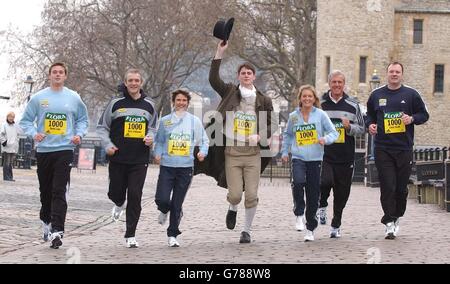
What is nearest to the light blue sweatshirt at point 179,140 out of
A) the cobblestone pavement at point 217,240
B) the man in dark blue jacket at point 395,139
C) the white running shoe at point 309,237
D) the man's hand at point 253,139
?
the man's hand at point 253,139

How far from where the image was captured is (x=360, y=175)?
37781mm

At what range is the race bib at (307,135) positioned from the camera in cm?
1190

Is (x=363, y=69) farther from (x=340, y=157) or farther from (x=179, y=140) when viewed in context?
(x=179, y=140)

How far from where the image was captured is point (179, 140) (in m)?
11.3

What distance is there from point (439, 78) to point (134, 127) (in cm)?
5849

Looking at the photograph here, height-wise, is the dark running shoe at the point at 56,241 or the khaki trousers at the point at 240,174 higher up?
the khaki trousers at the point at 240,174

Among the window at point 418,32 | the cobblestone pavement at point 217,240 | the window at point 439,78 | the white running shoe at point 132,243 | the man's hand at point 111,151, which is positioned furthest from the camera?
the window at point 439,78

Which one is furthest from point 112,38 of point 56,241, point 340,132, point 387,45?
point 56,241

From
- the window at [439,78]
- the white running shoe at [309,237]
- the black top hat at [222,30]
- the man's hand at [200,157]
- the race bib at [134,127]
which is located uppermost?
the window at [439,78]

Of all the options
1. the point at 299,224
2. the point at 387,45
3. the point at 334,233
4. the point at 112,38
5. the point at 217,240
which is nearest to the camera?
the point at 217,240

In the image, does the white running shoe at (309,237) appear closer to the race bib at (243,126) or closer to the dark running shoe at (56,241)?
the race bib at (243,126)

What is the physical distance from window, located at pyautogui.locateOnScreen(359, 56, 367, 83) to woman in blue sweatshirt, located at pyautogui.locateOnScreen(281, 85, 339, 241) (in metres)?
53.5

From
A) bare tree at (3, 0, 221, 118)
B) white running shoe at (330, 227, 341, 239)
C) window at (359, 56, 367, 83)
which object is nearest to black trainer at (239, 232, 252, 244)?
white running shoe at (330, 227, 341, 239)

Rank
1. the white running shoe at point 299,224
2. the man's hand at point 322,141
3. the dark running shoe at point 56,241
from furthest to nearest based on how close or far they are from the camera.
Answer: the white running shoe at point 299,224
the man's hand at point 322,141
the dark running shoe at point 56,241
